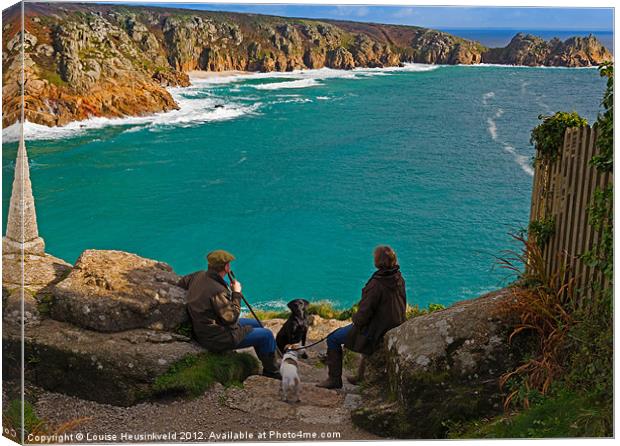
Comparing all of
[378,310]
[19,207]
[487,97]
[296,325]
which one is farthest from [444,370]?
[19,207]

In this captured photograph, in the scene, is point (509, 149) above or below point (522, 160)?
above

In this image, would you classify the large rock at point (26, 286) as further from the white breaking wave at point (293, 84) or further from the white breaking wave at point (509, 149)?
the white breaking wave at point (509, 149)

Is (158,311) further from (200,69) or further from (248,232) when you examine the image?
(200,69)

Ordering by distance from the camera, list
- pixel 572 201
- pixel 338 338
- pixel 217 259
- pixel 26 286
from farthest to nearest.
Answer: pixel 338 338, pixel 26 286, pixel 217 259, pixel 572 201

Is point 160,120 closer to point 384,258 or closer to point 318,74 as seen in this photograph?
point 318,74

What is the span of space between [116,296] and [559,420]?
459 cm

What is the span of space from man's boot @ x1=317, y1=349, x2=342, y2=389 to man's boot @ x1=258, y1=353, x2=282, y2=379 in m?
0.53

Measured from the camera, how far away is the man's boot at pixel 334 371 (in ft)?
26.1

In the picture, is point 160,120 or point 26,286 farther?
point 160,120

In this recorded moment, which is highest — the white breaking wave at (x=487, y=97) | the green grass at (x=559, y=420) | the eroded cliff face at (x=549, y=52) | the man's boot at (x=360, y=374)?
the eroded cliff face at (x=549, y=52)

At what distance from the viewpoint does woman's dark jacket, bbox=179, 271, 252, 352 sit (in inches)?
295

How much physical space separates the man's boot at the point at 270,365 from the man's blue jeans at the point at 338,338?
2.29 ft

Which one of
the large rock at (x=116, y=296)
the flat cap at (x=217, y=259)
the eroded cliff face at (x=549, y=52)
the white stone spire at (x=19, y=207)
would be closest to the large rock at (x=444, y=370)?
the flat cap at (x=217, y=259)

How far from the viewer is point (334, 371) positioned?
799 cm
